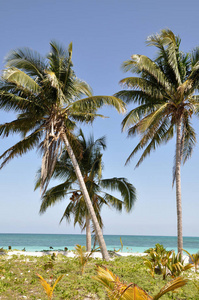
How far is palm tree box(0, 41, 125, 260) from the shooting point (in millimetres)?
11367

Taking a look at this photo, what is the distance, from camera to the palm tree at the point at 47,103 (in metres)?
11.4

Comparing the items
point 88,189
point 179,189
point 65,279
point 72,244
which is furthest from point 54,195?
point 72,244

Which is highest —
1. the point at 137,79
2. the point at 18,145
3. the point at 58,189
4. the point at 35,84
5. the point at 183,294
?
the point at 137,79

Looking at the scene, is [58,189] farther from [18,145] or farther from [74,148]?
[18,145]

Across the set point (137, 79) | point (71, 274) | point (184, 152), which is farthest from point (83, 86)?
point (71, 274)

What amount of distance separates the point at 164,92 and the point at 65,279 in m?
8.50

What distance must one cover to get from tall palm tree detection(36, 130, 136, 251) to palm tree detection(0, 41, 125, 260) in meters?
2.33

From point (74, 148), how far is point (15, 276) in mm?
7007

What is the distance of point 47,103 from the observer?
1185 centimetres

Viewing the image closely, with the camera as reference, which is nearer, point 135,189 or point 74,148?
point 74,148

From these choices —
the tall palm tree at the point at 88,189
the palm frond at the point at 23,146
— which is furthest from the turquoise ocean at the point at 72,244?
the palm frond at the point at 23,146

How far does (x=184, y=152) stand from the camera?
1451cm

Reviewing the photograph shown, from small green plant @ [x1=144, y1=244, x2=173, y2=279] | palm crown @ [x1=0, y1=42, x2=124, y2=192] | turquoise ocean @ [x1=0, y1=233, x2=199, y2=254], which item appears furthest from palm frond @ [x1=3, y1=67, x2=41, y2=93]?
turquoise ocean @ [x1=0, y1=233, x2=199, y2=254]

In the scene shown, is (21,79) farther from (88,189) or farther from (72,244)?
(72,244)
